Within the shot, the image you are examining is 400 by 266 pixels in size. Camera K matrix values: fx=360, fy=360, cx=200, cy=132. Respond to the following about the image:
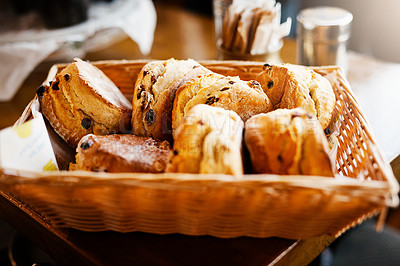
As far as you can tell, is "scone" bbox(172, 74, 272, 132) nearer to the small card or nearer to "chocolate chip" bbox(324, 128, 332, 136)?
"chocolate chip" bbox(324, 128, 332, 136)

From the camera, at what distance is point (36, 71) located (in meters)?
1.72

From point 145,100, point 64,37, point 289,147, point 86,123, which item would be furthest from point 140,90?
point 64,37

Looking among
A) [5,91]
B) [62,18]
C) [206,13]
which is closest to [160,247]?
[5,91]

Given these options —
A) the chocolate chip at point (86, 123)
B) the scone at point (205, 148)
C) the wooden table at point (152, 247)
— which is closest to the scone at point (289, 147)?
the scone at point (205, 148)

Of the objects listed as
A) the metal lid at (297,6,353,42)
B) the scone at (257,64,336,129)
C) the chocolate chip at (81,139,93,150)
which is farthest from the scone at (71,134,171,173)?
the metal lid at (297,6,353,42)

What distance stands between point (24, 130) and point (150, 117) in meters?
0.27

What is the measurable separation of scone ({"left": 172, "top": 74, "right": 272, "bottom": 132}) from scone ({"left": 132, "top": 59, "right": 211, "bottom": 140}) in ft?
0.13

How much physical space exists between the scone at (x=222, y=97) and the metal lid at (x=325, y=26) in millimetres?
595

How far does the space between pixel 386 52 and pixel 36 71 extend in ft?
6.18

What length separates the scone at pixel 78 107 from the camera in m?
0.84

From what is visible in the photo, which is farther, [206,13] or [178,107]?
[206,13]

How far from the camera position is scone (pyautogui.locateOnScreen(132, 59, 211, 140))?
829 mm

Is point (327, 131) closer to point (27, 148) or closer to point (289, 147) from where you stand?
point (289, 147)

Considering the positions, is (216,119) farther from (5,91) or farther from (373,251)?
(5,91)
